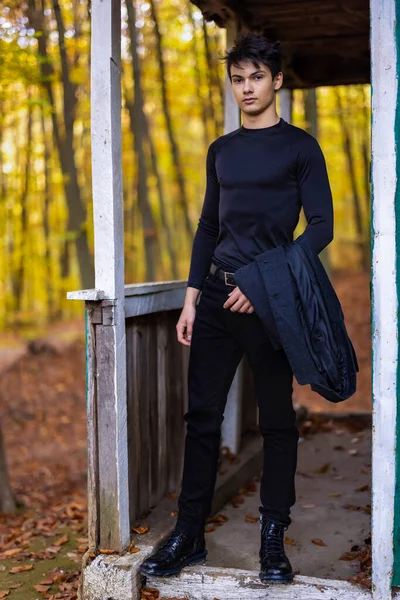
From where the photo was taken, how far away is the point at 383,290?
9.96 feet

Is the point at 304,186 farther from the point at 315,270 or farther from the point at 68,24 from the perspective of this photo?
the point at 68,24

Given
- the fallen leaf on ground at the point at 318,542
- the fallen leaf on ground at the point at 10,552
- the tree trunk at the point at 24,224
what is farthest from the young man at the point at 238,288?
the tree trunk at the point at 24,224

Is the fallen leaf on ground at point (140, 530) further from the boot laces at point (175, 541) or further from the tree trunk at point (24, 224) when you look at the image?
the tree trunk at point (24, 224)

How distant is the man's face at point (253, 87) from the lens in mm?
3119

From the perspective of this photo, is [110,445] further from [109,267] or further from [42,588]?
[42,588]

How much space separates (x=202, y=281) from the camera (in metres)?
3.49

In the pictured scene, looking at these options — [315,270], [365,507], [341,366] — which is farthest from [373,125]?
[365,507]

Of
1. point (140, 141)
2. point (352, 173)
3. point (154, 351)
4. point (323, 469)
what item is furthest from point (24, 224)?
point (154, 351)

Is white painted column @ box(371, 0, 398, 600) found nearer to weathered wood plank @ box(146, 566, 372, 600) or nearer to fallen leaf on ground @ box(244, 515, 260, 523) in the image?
weathered wood plank @ box(146, 566, 372, 600)

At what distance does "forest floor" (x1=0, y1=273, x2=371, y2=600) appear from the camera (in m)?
4.09

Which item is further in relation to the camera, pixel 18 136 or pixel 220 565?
pixel 18 136

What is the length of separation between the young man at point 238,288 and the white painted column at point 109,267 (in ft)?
0.99

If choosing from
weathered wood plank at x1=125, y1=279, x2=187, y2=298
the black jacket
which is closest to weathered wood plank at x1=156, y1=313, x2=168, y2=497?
weathered wood plank at x1=125, y1=279, x2=187, y2=298

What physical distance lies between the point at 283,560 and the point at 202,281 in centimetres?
133
